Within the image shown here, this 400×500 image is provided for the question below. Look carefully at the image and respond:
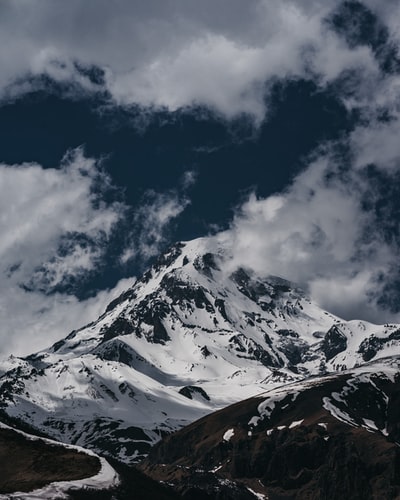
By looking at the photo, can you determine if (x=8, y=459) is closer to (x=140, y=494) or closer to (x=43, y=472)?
(x=43, y=472)

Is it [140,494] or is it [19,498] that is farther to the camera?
[140,494]

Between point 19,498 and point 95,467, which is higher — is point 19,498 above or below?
below

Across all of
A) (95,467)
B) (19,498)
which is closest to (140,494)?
(95,467)

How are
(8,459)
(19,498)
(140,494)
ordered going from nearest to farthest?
(19,498) → (140,494) → (8,459)

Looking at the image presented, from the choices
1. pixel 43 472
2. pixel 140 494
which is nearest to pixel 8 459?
pixel 43 472

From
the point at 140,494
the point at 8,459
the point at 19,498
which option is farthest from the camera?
the point at 8,459

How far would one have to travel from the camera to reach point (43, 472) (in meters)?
184

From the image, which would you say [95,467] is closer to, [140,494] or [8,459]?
[140,494]

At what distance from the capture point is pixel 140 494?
182 m

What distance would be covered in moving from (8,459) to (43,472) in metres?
17.6

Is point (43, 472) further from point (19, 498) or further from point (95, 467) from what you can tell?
point (19, 498)

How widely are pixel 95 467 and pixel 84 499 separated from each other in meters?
22.3

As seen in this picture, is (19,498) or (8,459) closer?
(19,498)

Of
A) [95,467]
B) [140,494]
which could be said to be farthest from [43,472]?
[140,494]
